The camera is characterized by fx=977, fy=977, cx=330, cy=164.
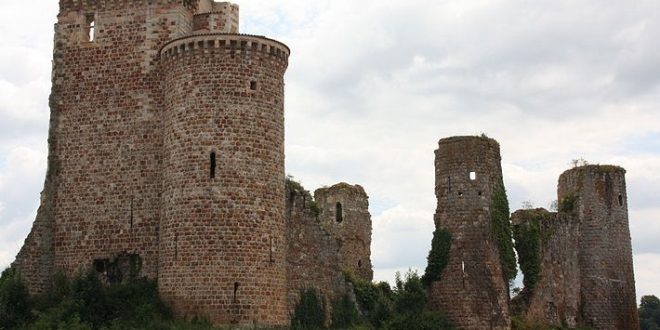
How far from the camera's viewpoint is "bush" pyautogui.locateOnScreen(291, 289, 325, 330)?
34344 millimetres

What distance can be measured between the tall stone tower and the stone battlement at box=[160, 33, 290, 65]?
21.1 metres

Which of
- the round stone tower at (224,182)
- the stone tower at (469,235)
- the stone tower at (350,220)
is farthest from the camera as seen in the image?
the stone tower at (350,220)

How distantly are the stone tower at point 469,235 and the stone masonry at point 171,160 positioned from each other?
556cm

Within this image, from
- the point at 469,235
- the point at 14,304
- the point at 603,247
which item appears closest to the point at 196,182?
the point at 14,304

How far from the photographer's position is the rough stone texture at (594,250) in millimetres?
46500

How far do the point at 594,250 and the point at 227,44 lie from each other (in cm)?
2400

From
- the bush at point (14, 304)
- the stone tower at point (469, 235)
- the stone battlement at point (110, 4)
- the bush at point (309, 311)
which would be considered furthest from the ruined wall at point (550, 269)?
the bush at point (14, 304)

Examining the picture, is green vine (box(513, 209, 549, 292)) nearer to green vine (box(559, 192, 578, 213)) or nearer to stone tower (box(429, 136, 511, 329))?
stone tower (box(429, 136, 511, 329))

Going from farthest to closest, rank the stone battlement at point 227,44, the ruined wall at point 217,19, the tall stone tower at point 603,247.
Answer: the tall stone tower at point 603,247
the ruined wall at point 217,19
the stone battlement at point 227,44

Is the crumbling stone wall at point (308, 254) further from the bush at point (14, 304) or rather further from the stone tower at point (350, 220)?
the bush at point (14, 304)

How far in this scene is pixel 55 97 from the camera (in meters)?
35.5

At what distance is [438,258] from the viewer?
132 ft

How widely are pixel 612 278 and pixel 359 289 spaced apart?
1652 centimetres

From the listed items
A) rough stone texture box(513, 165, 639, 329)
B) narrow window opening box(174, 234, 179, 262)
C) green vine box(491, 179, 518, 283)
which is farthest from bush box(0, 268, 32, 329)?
rough stone texture box(513, 165, 639, 329)
